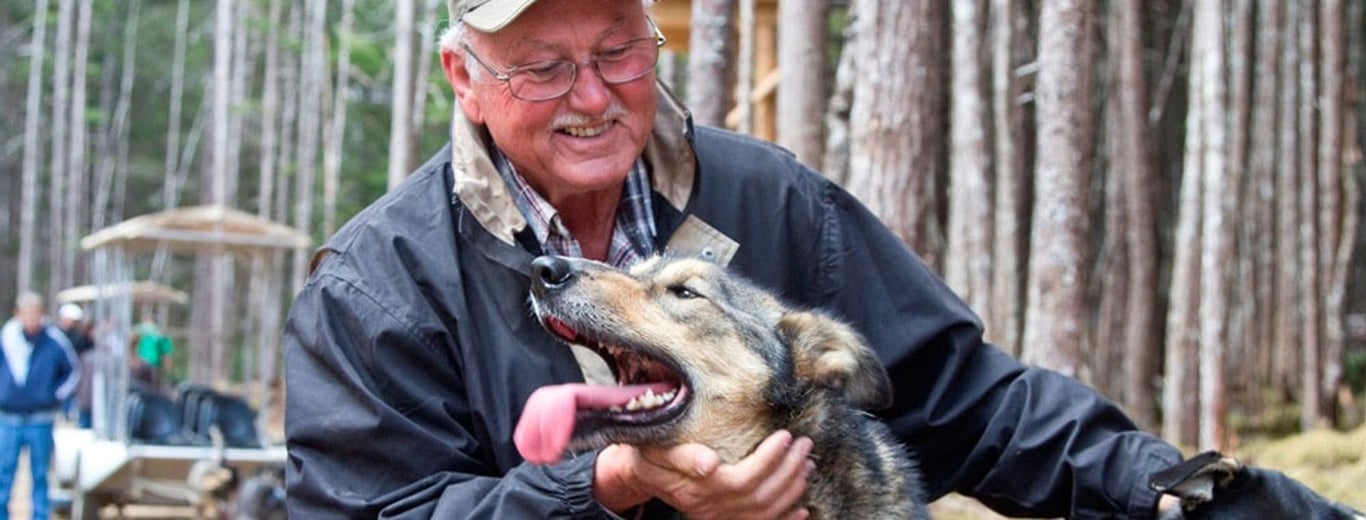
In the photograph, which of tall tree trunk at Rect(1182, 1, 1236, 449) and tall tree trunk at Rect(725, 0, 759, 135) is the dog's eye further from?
tall tree trunk at Rect(1182, 1, 1236, 449)

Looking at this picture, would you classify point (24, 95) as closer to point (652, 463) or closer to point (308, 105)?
point (308, 105)

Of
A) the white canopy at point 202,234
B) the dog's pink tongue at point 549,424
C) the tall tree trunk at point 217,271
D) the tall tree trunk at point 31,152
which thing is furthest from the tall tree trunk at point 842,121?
the tall tree trunk at point 31,152

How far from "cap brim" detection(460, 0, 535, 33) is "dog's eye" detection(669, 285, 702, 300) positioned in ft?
2.36

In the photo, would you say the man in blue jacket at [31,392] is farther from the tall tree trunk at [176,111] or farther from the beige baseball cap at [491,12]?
the tall tree trunk at [176,111]

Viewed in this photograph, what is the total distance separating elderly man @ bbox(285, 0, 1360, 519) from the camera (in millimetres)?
3342

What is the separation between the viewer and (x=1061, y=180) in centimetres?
962

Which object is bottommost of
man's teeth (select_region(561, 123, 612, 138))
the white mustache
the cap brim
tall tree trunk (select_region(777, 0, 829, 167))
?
man's teeth (select_region(561, 123, 612, 138))

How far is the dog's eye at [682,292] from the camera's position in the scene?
11.6 ft

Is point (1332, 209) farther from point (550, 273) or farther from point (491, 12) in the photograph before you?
point (550, 273)

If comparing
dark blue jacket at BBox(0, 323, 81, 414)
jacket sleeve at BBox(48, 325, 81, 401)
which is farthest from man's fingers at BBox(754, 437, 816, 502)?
jacket sleeve at BBox(48, 325, 81, 401)

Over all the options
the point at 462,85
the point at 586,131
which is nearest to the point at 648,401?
the point at 586,131

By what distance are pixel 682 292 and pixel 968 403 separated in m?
0.87

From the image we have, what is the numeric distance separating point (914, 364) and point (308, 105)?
1465 inches

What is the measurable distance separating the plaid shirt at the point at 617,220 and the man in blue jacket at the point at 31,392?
43.9 ft
